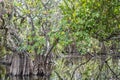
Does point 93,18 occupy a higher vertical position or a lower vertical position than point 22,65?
higher

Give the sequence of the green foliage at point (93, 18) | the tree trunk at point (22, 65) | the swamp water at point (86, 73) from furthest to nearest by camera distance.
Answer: the tree trunk at point (22, 65)
the swamp water at point (86, 73)
the green foliage at point (93, 18)

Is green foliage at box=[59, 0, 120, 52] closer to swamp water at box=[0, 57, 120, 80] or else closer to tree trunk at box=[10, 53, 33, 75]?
swamp water at box=[0, 57, 120, 80]

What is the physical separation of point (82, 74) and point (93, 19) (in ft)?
18.3

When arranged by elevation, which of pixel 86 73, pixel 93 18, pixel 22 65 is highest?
pixel 93 18

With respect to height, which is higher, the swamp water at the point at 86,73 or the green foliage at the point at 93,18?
the green foliage at the point at 93,18

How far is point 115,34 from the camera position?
9.95m

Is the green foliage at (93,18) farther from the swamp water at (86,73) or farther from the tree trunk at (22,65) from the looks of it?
the tree trunk at (22,65)

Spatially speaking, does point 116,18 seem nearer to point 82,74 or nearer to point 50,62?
point 82,74

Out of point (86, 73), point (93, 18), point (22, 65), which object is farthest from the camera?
point (22, 65)

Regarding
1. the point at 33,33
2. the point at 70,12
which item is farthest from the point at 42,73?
the point at 70,12

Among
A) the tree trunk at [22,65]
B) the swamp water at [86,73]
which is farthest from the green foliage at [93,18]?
the tree trunk at [22,65]

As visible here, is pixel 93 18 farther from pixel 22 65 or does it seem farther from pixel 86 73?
pixel 22 65

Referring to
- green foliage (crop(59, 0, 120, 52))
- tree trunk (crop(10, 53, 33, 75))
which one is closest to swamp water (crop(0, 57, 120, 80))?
tree trunk (crop(10, 53, 33, 75))

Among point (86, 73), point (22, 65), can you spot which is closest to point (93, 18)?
point (86, 73)
